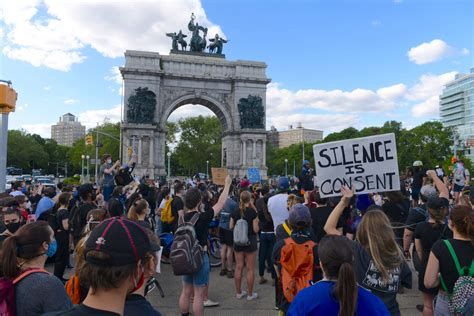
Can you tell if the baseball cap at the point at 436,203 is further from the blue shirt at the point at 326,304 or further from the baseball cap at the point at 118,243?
the baseball cap at the point at 118,243

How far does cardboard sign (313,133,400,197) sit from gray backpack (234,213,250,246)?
249cm

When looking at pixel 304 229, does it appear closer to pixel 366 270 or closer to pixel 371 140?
pixel 366 270

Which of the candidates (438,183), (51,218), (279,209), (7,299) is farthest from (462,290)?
(51,218)

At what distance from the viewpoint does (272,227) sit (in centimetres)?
753

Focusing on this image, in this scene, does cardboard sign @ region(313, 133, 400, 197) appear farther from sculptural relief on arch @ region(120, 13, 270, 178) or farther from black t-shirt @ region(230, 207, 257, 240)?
sculptural relief on arch @ region(120, 13, 270, 178)

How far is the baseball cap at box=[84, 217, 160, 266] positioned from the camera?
1921mm

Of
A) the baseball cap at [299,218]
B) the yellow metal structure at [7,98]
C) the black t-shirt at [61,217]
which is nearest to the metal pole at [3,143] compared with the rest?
the yellow metal structure at [7,98]

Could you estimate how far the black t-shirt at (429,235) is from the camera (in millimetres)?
4633

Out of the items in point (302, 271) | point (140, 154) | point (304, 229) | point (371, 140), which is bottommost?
point (302, 271)

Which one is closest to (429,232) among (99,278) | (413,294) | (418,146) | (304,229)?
(304,229)

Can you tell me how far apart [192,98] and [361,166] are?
4004 centimetres

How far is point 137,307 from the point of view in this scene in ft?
7.13

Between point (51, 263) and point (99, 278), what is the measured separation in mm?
9160

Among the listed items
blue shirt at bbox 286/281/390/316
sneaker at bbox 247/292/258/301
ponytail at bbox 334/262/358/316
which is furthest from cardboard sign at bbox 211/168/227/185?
ponytail at bbox 334/262/358/316
